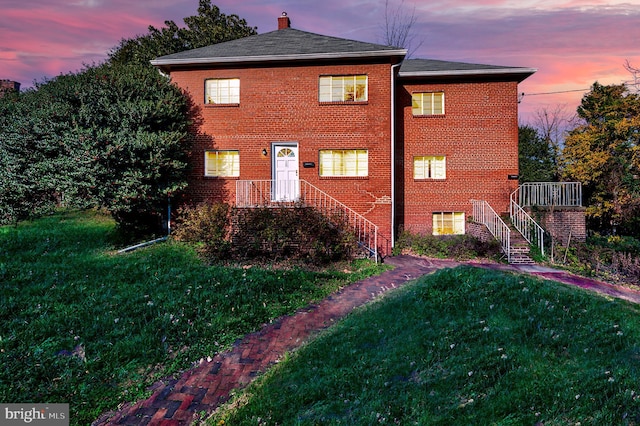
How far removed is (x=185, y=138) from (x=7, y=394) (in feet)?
33.3

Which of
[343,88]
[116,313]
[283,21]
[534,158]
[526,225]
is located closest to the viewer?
[116,313]

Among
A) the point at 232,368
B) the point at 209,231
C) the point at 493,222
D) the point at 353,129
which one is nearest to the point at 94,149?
the point at 209,231

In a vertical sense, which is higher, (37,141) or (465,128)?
(465,128)

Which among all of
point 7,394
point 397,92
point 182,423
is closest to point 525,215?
point 397,92

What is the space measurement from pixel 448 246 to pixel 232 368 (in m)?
9.23

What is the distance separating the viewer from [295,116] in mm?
13156

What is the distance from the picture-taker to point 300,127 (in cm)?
1314

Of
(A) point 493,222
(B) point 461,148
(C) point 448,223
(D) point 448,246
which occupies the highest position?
(B) point 461,148

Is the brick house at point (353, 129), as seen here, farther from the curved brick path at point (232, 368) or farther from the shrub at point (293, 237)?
the curved brick path at point (232, 368)

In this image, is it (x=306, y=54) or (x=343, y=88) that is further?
(x=343, y=88)

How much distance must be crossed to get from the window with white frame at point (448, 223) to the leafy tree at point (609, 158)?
10622 mm

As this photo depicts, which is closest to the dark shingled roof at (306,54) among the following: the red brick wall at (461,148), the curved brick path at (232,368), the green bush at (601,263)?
the red brick wall at (461,148)

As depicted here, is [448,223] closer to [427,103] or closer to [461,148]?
[461,148]

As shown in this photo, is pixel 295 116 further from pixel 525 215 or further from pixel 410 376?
pixel 410 376
